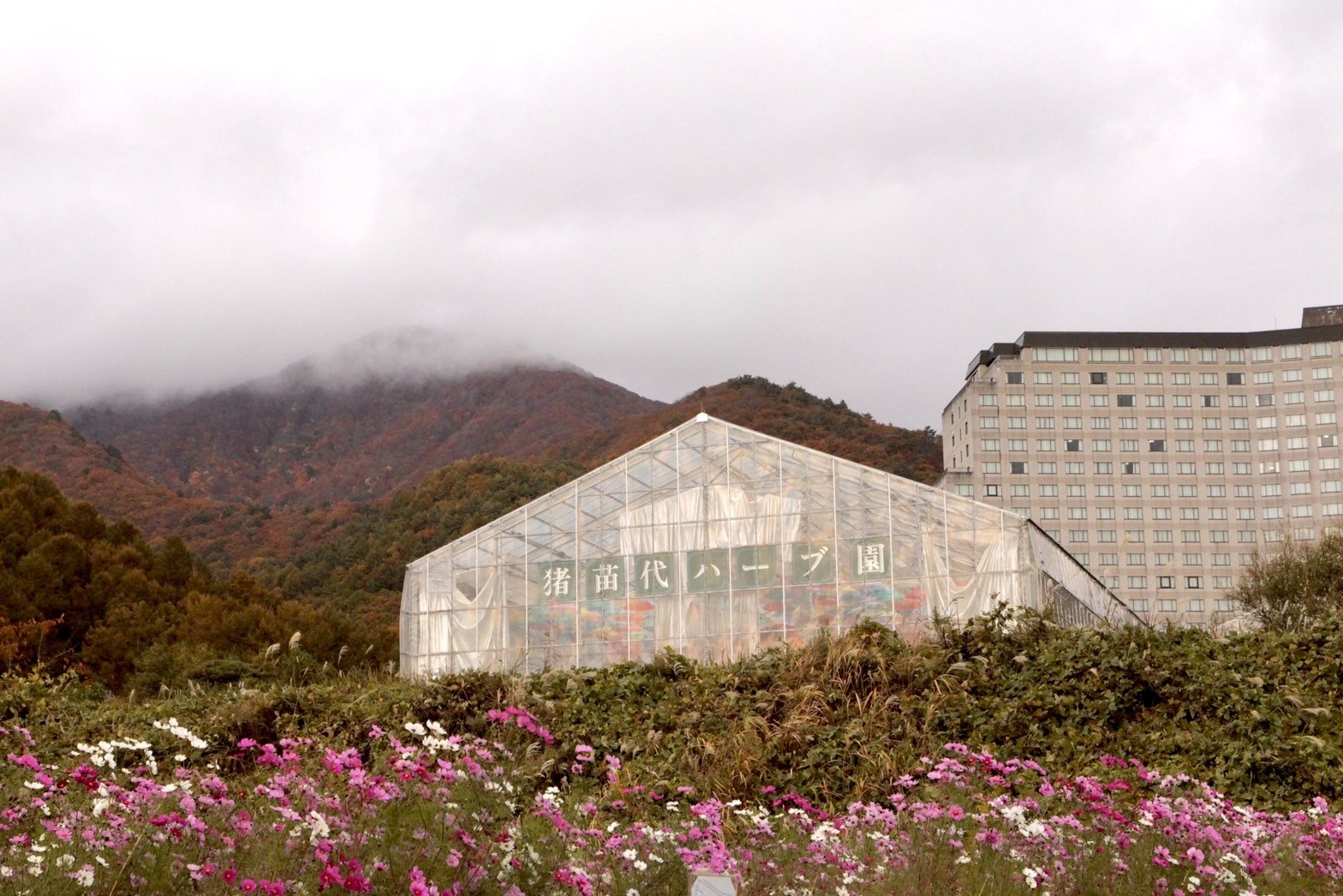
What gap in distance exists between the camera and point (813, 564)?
2339 centimetres

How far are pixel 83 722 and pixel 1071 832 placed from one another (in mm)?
9187

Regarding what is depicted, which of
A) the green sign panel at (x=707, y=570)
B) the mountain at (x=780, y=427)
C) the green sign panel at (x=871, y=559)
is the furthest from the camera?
the mountain at (x=780, y=427)

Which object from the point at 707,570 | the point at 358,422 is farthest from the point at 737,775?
the point at 358,422

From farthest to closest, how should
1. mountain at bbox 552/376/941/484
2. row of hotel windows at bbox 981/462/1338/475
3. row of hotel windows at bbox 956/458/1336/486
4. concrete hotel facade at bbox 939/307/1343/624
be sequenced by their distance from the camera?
1. row of hotel windows at bbox 956/458/1336/486
2. row of hotel windows at bbox 981/462/1338/475
3. concrete hotel facade at bbox 939/307/1343/624
4. mountain at bbox 552/376/941/484

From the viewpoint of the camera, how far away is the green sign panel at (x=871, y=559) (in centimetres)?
2302

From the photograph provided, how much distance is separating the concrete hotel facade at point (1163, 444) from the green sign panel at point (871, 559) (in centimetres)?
5992

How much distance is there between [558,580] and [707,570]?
2.73 metres

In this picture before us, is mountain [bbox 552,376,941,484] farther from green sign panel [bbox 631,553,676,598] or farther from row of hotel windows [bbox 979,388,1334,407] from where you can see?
green sign panel [bbox 631,553,676,598]

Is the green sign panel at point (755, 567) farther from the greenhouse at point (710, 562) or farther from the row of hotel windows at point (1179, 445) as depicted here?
the row of hotel windows at point (1179, 445)

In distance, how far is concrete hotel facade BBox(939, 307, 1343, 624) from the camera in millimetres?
82625

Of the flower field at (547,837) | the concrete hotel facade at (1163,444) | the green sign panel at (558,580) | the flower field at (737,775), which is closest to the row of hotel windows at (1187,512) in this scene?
the concrete hotel facade at (1163,444)

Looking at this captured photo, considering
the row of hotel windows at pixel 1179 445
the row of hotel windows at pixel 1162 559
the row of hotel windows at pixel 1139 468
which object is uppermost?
the row of hotel windows at pixel 1179 445

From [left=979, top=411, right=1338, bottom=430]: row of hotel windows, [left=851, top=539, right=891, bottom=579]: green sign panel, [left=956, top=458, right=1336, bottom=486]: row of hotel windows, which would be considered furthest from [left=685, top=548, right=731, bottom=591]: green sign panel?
[left=956, top=458, right=1336, bottom=486]: row of hotel windows

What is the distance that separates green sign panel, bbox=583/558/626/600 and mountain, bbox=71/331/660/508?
5689 cm
